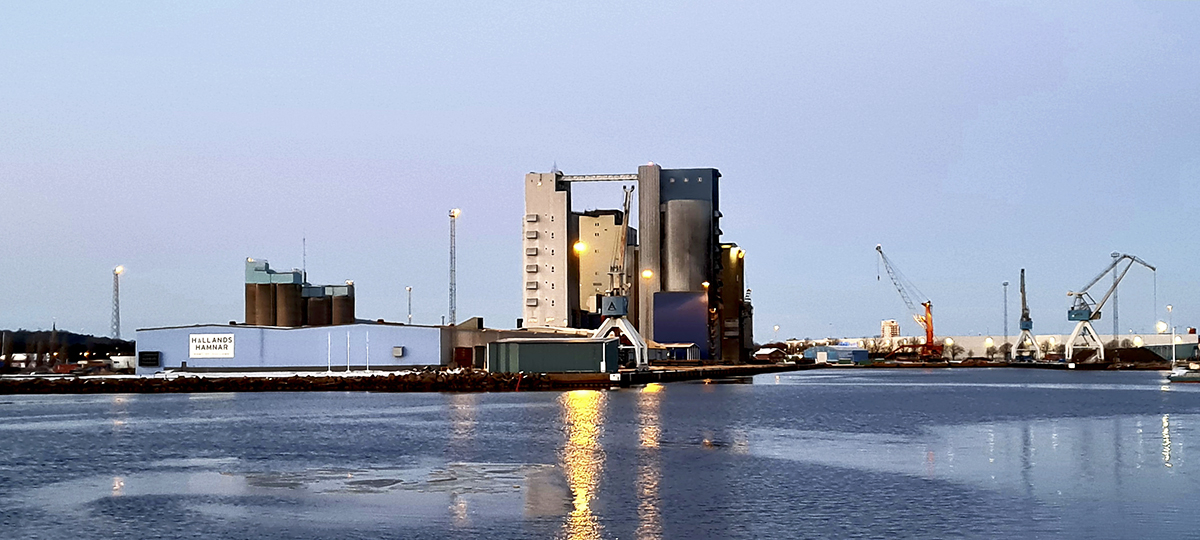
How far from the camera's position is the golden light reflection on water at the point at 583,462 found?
62.8ft

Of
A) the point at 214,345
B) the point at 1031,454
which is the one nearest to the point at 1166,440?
the point at 1031,454

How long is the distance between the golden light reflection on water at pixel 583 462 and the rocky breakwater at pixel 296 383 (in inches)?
754

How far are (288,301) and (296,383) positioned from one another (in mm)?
47139

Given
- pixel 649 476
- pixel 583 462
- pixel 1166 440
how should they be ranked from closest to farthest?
pixel 649 476, pixel 583 462, pixel 1166 440

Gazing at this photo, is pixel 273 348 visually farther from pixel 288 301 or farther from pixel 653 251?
pixel 653 251

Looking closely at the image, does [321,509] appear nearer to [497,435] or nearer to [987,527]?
[987,527]

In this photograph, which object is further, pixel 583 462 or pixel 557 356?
pixel 557 356

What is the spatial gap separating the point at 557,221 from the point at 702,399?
2815 inches

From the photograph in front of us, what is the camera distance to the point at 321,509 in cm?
2117

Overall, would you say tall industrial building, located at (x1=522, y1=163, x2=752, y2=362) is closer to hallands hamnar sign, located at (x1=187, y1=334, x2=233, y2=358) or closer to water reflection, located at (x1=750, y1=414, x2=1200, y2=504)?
hallands hamnar sign, located at (x1=187, y1=334, x2=233, y2=358)

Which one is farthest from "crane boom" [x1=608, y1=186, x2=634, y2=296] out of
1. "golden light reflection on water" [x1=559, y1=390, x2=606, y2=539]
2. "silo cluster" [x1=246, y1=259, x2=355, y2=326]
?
"golden light reflection on water" [x1=559, y1=390, x2=606, y2=539]

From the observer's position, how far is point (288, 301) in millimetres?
128625

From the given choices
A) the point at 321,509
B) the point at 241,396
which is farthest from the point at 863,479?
the point at 241,396

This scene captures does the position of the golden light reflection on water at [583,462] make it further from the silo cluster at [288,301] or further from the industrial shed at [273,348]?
the silo cluster at [288,301]
